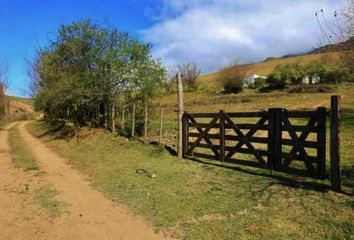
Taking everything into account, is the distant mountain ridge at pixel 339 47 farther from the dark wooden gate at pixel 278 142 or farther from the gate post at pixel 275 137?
the gate post at pixel 275 137

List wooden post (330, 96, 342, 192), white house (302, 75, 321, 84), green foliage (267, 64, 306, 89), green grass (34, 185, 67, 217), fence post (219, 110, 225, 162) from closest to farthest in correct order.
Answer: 1. green grass (34, 185, 67, 217)
2. wooden post (330, 96, 342, 192)
3. fence post (219, 110, 225, 162)
4. white house (302, 75, 321, 84)
5. green foliage (267, 64, 306, 89)

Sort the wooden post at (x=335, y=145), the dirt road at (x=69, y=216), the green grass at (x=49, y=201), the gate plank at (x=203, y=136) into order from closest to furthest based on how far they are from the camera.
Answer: the dirt road at (x=69, y=216), the green grass at (x=49, y=201), the wooden post at (x=335, y=145), the gate plank at (x=203, y=136)

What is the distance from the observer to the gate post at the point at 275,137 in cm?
1174

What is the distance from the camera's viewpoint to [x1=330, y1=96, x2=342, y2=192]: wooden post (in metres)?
9.62

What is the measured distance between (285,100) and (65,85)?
633 inches

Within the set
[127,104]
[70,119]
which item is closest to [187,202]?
[127,104]

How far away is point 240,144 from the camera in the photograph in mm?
→ 13195

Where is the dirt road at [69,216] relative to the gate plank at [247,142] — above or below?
below

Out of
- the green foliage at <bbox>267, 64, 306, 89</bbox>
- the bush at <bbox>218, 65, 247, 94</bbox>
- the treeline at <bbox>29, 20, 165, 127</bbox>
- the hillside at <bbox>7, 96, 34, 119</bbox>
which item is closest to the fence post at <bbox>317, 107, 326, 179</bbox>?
the treeline at <bbox>29, 20, 165, 127</bbox>

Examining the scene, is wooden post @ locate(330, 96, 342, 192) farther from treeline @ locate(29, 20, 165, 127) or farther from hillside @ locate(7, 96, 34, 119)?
hillside @ locate(7, 96, 34, 119)

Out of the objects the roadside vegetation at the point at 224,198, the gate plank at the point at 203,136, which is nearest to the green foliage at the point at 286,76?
the roadside vegetation at the point at 224,198

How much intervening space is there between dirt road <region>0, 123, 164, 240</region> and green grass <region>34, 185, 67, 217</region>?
0.46ft

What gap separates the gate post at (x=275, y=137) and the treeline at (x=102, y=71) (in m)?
11.2

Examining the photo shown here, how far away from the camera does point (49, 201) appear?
10188mm
